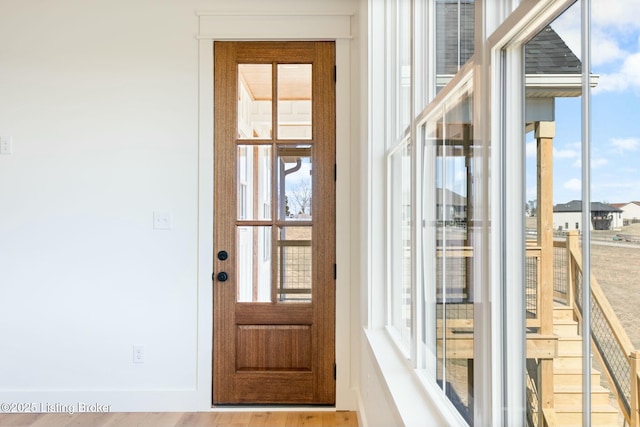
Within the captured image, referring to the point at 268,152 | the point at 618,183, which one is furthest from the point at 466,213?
the point at 268,152

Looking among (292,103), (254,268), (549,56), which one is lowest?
(254,268)

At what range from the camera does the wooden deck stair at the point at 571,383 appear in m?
0.53

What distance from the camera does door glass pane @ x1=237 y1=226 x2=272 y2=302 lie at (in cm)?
281

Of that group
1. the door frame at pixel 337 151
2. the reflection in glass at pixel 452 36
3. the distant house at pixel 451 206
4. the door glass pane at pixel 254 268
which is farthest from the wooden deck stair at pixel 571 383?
the door glass pane at pixel 254 268

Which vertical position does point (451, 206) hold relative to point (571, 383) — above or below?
above

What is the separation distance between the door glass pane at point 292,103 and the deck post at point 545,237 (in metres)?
2.23

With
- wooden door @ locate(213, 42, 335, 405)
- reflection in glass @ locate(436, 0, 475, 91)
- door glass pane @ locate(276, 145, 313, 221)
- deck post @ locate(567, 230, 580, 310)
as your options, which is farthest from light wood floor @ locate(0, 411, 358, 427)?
deck post @ locate(567, 230, 580, 310)

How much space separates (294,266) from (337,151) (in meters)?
0.78

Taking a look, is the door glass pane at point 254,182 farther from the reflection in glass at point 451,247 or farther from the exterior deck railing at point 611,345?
the exterior deck railing at point 611,345

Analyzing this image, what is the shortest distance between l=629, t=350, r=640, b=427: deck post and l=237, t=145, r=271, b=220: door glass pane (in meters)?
2.45

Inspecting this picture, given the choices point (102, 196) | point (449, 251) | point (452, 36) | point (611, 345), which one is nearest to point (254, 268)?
point (102, 196)

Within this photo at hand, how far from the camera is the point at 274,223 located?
282 centimetres

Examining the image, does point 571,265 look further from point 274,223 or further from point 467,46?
point 274,223

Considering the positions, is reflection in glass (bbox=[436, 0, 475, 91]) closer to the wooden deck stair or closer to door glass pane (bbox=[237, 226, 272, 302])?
the wooden deck stair
